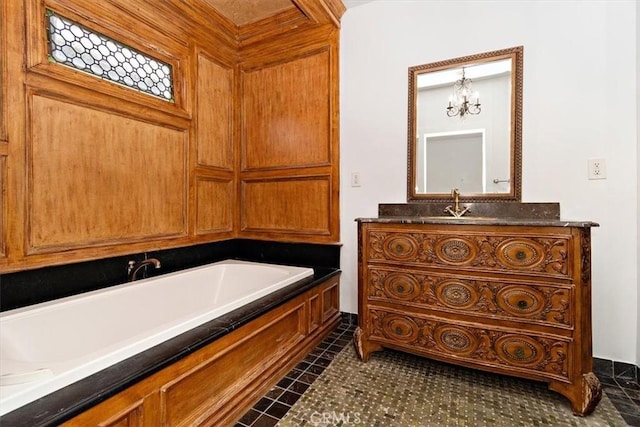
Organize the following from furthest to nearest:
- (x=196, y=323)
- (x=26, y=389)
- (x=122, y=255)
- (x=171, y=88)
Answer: (x=171, y=88), (x=122, y=255), (x=196, y=323), (x=26, y=389)

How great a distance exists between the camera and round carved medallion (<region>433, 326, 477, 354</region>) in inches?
65.6

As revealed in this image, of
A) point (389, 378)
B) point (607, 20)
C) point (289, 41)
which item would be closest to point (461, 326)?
point (389, 378)

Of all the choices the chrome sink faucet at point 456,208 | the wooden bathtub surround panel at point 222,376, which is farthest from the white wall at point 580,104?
the wooden bathtub surround panel at point 222,376

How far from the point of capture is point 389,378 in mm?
1785

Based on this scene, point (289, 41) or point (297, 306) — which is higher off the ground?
point (289, 41)

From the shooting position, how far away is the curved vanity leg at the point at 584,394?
4.72ft

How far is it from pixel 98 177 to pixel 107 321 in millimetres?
854

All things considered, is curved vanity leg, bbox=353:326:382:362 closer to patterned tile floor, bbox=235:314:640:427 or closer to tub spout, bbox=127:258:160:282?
patterned tile floor, bbox=235:314:640:427

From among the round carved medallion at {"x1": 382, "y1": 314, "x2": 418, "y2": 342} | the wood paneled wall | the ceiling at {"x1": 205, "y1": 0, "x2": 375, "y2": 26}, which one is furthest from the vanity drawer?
the ceiling at {"x1": 205, "y1": 0, "x2": 375, "y2": 26}

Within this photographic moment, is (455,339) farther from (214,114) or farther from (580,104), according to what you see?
(214,114)

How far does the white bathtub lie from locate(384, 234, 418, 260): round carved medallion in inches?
26.2

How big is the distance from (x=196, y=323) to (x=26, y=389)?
0.57m

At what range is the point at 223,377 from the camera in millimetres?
1398

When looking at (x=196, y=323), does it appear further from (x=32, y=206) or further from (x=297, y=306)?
(x=32, y=206)
